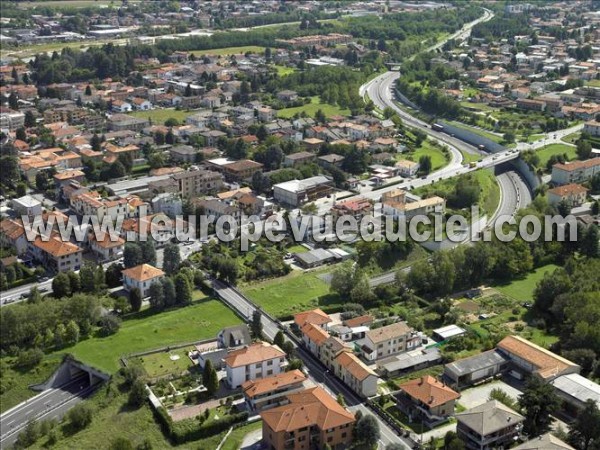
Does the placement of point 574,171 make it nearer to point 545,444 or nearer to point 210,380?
point 545,444

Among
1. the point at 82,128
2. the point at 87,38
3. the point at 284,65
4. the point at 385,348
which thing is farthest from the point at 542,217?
the point at 87,38

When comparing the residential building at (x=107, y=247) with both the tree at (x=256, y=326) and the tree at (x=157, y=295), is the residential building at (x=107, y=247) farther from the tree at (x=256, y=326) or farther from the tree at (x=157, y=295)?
the tree at (x=256, y=326)

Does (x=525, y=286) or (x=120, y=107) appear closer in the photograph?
(x=525, y=286)

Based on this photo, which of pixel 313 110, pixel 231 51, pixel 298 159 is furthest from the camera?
pixel 231 51

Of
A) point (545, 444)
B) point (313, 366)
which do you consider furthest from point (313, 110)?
point (545, 444)

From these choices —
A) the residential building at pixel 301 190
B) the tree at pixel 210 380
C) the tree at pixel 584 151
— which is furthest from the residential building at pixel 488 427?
the tree at pixel 584 151

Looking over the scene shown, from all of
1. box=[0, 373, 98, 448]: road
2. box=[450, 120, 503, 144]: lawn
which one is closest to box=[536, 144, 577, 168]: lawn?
box=[450, 120, 503, 144]: lawn

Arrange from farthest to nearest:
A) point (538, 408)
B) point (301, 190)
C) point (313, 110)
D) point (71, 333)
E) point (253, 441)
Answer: point (313, 110), point (301, 190), point (71, 333), point (253, 441), point (538, 408)
